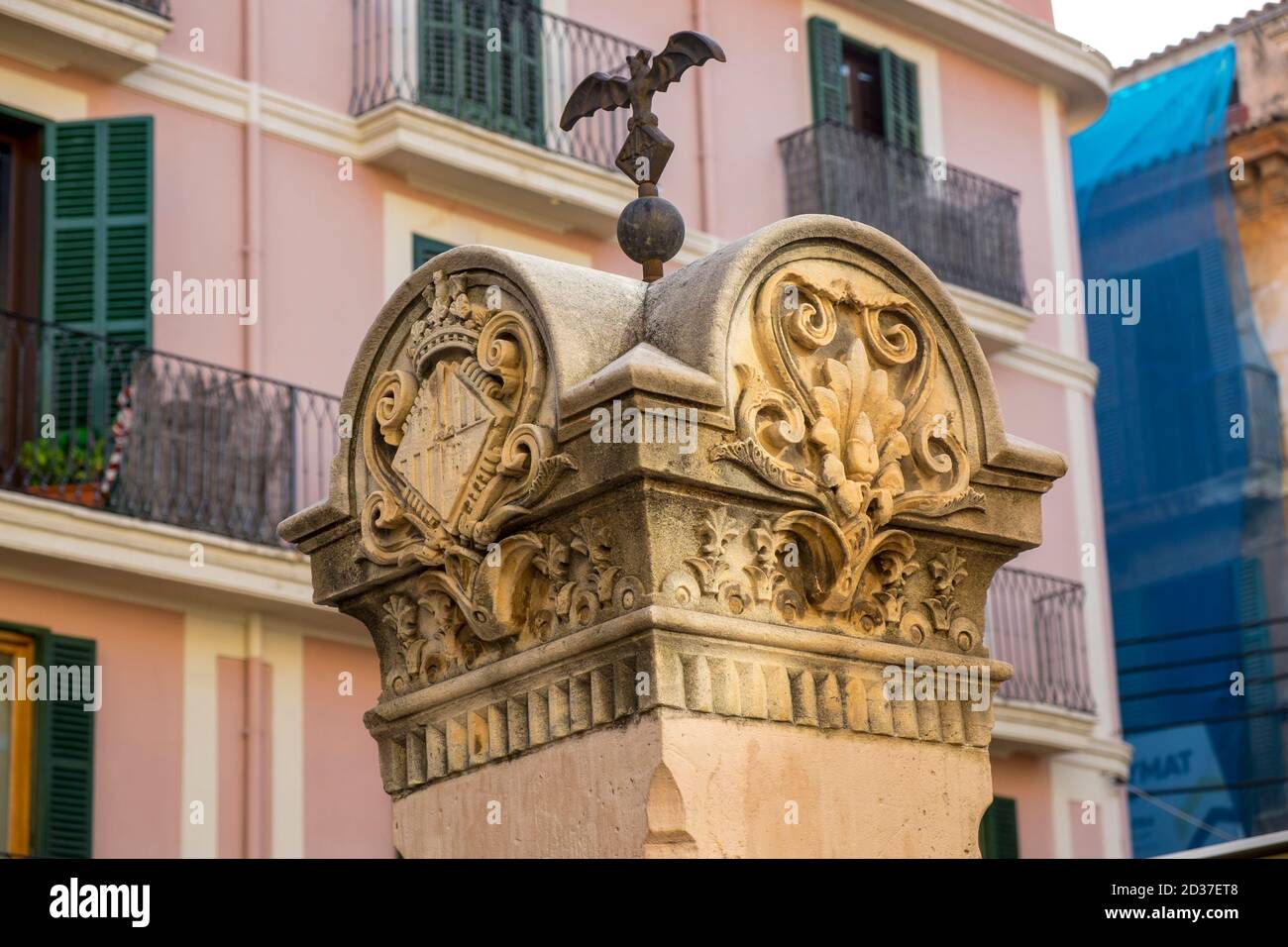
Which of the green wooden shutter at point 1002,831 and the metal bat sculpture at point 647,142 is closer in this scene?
the metal bat sculpture at point 647,142

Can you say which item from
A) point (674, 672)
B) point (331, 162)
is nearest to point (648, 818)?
point (674, 672)

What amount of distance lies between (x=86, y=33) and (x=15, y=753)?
166 inches

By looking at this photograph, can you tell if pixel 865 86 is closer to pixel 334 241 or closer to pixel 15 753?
pixel 334 241

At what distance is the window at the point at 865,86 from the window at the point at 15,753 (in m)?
8.27

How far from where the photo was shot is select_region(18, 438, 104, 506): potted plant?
46.1ft

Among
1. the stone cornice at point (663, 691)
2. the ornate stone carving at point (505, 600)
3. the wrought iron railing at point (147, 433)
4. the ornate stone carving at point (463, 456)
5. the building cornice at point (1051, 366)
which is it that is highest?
the building cornice at point (1051, 366)

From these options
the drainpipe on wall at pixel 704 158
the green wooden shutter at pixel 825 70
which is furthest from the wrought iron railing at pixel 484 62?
the green wooden shutter at pixel 825 70

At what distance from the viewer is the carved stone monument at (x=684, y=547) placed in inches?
162

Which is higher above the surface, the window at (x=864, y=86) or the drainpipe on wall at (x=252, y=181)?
the window at (x=864, y=86)

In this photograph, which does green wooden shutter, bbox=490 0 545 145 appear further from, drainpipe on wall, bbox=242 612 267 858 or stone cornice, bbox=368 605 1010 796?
stone cornice, bbox=368 605 1010 796

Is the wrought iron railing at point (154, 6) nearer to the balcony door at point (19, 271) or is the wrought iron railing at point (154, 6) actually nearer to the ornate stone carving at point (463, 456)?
the balcony door at point (19, 271)

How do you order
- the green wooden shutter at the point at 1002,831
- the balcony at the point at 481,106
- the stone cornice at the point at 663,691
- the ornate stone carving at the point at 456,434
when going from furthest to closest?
the green wooden shutter at the point at 1002,831, the balcony at the point at 481,106, the ornate stone carving at the point at 456,434, the stone cornice at the point at 663,691

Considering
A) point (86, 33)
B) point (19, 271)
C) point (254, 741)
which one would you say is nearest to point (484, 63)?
point (86, 33)
